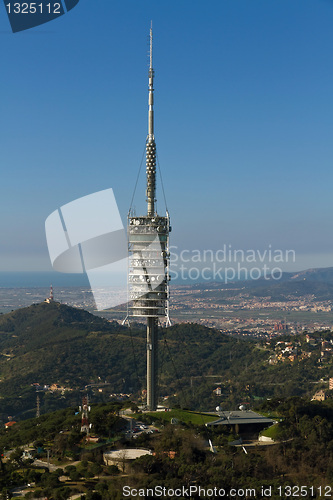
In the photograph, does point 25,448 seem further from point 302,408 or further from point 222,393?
point 222,393

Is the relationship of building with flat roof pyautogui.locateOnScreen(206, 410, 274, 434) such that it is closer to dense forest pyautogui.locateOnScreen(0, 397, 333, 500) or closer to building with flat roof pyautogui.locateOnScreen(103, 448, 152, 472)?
dense forest pyautogui.locateOnScreen(0, 397, 333, 500)

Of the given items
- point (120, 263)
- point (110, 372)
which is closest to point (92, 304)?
point (110, 372)

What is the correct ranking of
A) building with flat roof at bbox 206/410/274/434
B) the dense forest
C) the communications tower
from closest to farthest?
the dense forest → building with flat roof at bbox 206/410/274/434 → the communications tower

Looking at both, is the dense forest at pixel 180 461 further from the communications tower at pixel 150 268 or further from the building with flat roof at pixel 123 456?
the communications tower at pixel 150 268

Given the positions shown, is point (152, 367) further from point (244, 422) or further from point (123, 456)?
point (123, 456)

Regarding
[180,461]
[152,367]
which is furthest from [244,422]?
[180,461]

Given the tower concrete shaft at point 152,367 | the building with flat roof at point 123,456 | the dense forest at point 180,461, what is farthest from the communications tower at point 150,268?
the building with flat roof at point 123,456

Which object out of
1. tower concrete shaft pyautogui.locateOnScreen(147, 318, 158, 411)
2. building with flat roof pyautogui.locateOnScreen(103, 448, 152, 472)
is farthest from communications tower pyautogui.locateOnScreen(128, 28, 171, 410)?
building with flat roof pyautogui.locateOnScreen(103, 448, 152, 472)

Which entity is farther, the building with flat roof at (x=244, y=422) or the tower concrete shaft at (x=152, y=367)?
the tower concrete shaft at (x=152, y=367)
